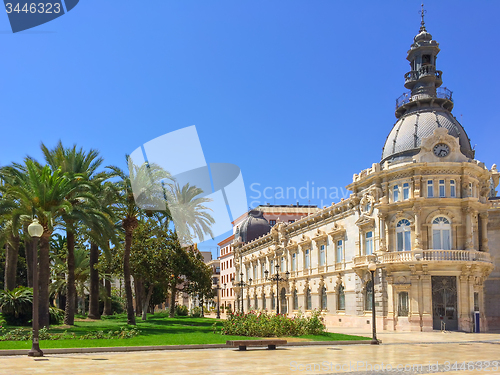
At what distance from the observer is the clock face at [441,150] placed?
121ft

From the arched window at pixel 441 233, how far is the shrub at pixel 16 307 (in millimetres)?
27647

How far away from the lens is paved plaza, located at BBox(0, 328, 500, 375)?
46.8 feet

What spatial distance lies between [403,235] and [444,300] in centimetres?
525

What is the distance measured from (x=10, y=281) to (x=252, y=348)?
27964mm

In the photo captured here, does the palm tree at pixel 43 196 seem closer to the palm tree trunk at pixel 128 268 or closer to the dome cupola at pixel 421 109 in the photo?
the palm tree trunk at pixel 128 268

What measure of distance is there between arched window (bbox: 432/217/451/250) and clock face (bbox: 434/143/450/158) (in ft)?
15.0

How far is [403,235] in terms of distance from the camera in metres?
37.2

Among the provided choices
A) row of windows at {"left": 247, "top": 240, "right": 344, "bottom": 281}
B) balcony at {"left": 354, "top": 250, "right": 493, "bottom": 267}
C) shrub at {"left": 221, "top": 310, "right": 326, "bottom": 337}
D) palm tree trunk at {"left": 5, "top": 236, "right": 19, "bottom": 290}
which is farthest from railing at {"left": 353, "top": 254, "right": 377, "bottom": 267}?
palm tree trunk at {"left": 5, "top": 236, "right": 19, "bottom": 290}

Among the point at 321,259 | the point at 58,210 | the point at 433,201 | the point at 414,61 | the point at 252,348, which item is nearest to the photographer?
the point at 252,348

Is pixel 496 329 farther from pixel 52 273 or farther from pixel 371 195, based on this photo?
pixel 52 273

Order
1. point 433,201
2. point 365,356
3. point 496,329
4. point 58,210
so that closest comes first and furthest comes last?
point 365,356
point 58,210
point 433,201
point 496,329

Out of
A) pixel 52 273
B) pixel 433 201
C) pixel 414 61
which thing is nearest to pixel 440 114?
pixel 414 61

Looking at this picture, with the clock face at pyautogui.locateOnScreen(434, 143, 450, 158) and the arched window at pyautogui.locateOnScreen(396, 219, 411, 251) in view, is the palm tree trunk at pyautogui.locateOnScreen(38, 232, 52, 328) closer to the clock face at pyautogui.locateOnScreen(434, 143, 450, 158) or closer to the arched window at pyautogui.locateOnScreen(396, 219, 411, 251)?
the arched window at pyautogui.locateOnScreen(396, 219, 411, 251)

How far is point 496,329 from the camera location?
129ft
